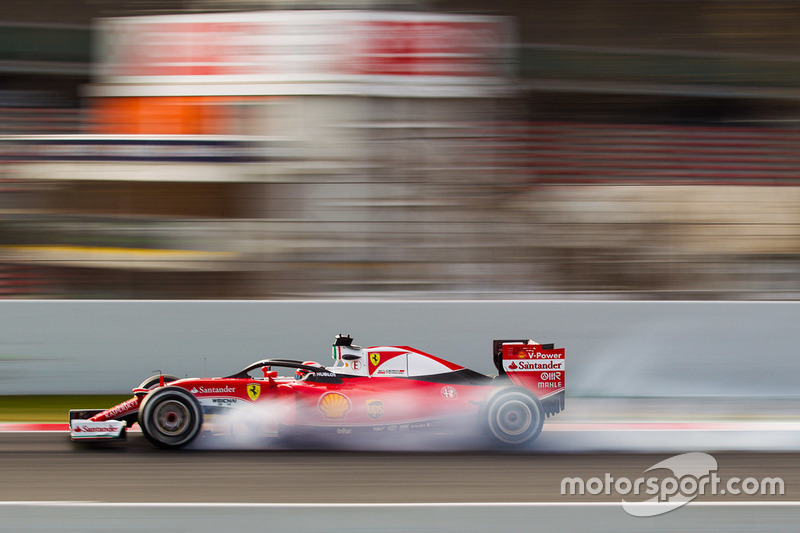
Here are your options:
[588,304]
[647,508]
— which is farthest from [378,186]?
[647,508]

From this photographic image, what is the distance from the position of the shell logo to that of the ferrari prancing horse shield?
444 mm

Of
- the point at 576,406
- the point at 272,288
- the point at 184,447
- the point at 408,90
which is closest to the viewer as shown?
the point at 184,447

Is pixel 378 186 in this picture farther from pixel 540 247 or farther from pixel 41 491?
pixel 41 491

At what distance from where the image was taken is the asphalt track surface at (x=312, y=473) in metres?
4.98

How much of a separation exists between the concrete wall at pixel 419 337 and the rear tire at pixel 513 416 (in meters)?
2.15

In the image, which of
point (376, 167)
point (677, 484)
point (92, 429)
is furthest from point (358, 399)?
point (376, 167)

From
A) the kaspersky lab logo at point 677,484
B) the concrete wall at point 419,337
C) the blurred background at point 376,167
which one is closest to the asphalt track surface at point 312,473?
the kaspersky lab logo at point 677,484

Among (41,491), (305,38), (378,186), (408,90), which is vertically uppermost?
(305,38)

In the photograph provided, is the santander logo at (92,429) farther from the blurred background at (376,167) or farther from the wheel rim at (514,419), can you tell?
the blurred background at (376,167)

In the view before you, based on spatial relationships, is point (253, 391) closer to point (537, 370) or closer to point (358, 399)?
point (358, 399)

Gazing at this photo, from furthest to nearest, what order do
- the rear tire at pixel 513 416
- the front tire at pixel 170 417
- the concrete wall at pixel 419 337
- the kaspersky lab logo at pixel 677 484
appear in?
the concrete wall at pixel 419 337 < the rear tire at pixel 513 416 < the front tire at pixel 170 417 < the kaspersky lab logo at pixel 677 484

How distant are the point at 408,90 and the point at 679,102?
443cm

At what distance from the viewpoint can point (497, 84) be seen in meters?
10.8

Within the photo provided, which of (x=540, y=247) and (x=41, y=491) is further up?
(x=540, y=247)
